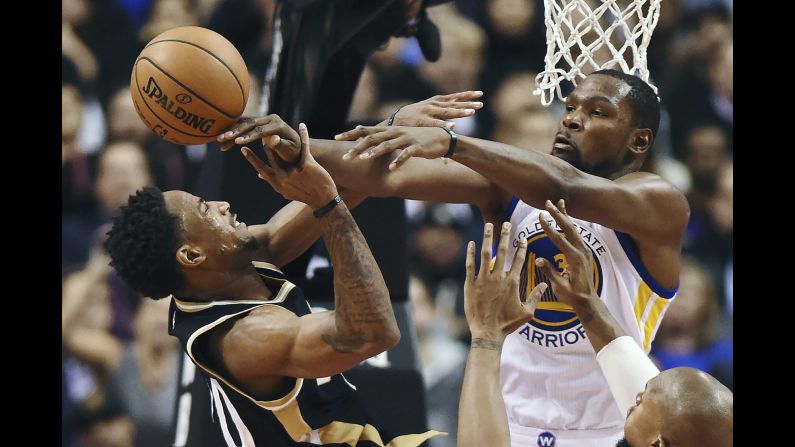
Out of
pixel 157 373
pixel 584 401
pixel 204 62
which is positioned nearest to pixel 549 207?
pixel 584 401

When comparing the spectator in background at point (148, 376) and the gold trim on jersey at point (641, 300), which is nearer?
the gold trim on jersey at point (641, 300)

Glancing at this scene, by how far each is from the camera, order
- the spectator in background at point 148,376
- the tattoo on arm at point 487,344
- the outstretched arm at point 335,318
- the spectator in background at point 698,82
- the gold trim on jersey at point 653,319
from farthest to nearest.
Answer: the spectator in background at point 698,82
the spectator in background at point 148,376
the gold trim on jersey at point 653,319
the outstretched arm at point 335,318
the tattoo on arm at point 487,344

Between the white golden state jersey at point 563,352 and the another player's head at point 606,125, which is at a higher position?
the another player's head at point 606,125

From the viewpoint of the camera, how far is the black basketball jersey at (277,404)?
8.40 ft

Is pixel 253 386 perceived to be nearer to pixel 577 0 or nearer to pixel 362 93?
pixel 577 0

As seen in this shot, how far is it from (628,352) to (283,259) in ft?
3.43

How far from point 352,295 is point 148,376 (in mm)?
2674

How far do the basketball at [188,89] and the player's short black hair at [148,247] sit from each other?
0.76 ft

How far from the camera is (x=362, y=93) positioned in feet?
18.2

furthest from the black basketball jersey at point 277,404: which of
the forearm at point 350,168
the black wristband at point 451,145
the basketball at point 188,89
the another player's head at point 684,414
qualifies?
the another player's head at point 684,414

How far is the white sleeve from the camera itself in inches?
102

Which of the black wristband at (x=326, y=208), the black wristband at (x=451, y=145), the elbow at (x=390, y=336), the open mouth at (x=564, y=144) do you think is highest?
the black wristband at (x=451, y=145)

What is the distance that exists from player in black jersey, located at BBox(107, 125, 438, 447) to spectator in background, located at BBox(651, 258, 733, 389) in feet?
8.51

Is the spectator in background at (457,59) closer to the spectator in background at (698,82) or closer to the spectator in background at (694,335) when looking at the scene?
the spectator in background at (698,82)
